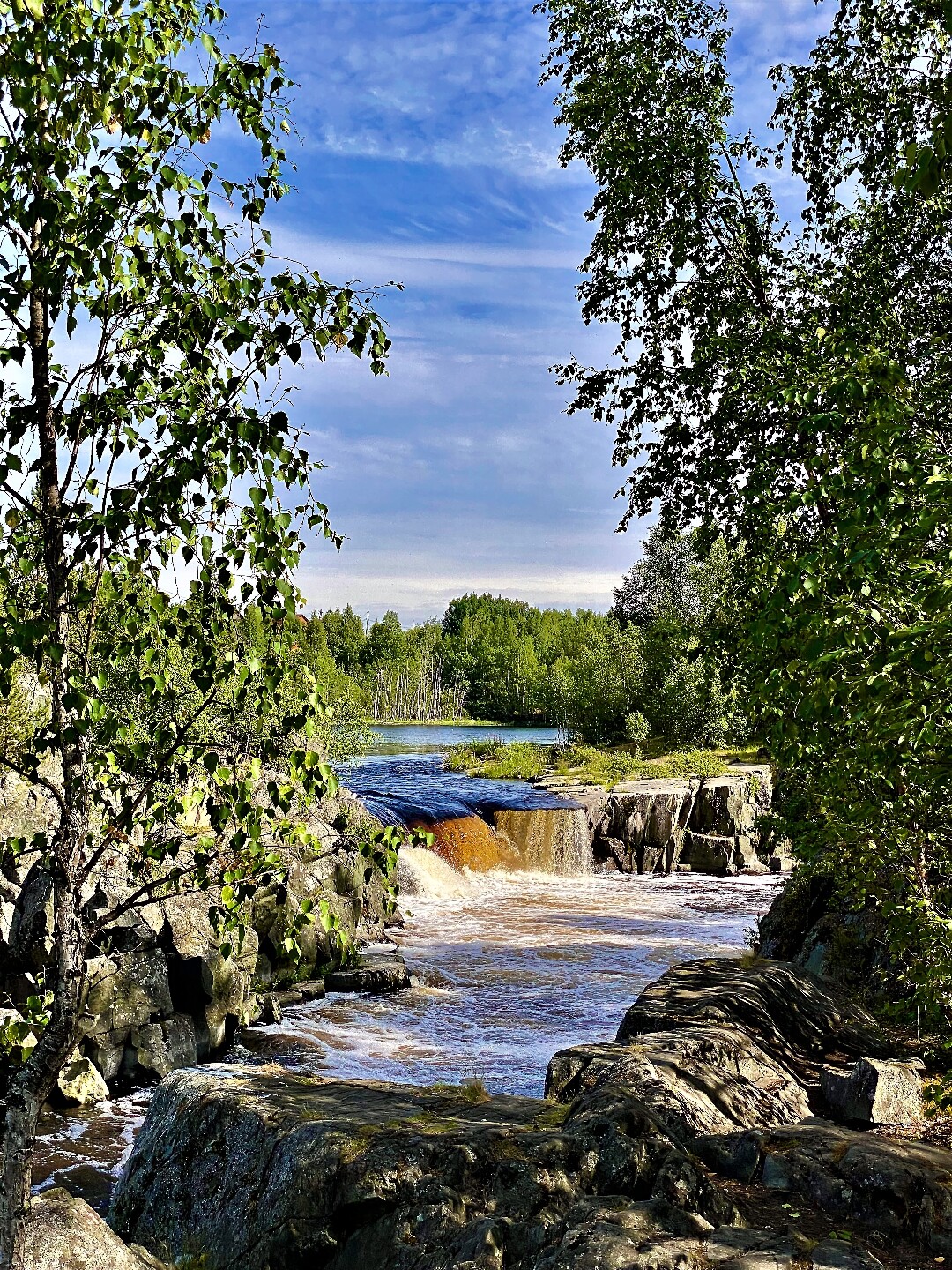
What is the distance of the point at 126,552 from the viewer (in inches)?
145

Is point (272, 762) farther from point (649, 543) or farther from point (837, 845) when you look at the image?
point (649, 543)

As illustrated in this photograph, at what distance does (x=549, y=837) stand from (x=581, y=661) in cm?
2694

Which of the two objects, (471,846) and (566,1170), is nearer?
(566,1170)

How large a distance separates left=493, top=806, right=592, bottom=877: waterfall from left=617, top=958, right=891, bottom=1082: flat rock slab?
16582 mm

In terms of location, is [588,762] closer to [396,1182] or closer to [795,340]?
[795,340]

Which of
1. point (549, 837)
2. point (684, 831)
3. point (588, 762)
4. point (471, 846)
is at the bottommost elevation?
point (471, 846)

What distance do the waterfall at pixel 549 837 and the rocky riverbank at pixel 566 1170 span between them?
18.4 metres

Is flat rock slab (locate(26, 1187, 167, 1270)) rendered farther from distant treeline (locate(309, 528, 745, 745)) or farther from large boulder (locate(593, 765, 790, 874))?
large boulder (locate(593, 765, 790, 874))

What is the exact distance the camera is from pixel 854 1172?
5328 millimetres

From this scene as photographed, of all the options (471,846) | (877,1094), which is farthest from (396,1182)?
(471,846)

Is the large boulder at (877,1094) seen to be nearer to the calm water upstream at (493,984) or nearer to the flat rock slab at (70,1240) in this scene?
the calm water upstream at (493,984)

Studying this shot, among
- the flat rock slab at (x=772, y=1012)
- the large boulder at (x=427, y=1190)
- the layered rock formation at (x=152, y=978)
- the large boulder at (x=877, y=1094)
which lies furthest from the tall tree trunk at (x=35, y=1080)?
the layered rock formation at (x=152, y=978)

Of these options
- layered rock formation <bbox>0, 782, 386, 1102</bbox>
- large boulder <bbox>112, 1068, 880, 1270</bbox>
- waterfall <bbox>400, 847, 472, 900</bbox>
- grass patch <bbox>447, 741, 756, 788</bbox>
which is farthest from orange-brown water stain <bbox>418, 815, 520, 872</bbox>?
large boulder <bbox>112, 1068, 880, 1270</bbox>

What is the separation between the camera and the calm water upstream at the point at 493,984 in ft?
36.0
